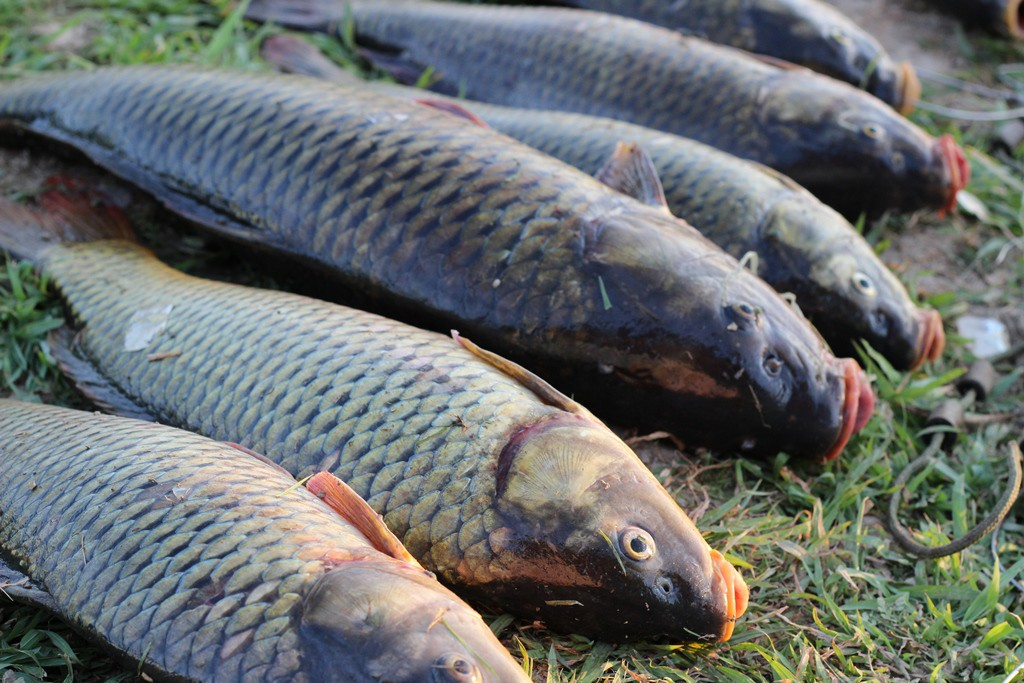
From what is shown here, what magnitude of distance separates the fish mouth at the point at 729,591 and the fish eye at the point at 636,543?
0.66ft

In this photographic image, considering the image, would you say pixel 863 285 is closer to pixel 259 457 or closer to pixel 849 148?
pixel 849 148

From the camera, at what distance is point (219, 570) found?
215 cm

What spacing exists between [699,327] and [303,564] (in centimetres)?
144

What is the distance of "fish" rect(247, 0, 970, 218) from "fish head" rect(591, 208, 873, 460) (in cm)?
121

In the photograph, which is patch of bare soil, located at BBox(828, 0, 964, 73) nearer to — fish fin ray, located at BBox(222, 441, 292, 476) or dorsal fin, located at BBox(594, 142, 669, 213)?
dorsal fin, located at BBox(594, 142, 669, 213)

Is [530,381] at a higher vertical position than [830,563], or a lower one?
higher

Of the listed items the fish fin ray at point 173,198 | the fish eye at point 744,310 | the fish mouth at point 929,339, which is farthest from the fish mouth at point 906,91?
the fish fin ray at point 173,198

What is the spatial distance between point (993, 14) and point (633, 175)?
3729 mm

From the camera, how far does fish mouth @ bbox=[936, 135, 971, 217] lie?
4.30m

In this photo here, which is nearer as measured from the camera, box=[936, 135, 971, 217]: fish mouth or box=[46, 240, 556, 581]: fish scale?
box=[46, 240, 556, 581]: fish scale

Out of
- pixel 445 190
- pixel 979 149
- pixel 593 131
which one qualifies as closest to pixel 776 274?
pixel 593 131

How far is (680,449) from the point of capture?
130 inches

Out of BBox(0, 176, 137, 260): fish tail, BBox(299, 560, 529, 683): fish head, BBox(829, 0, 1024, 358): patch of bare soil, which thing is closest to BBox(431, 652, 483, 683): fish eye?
BBox(299, 560, 529, 683): fish head

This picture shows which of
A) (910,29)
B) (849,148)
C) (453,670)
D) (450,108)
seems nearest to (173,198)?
(450,108)
